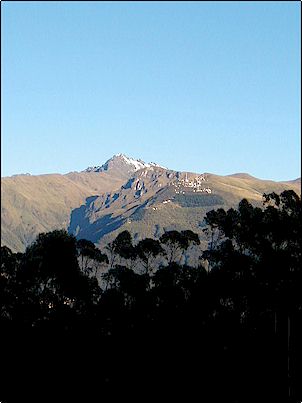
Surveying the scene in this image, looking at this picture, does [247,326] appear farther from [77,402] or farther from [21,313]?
[77,402]

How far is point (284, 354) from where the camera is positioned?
246ft

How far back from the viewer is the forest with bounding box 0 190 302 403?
63.3m

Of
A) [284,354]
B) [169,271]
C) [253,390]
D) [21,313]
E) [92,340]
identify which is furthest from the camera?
[169,271]

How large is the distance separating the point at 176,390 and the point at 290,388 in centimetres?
1127

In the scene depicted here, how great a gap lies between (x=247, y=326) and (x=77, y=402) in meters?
47.7

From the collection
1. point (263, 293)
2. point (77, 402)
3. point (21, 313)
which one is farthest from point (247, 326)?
point (77, 402)

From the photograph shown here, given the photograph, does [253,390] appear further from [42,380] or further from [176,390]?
[42,380]

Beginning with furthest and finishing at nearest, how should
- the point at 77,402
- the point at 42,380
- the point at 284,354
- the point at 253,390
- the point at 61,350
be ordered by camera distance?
the point at 61,350 < the point at 284,354 < the point at 42,380 < the point at 253,390 < the point at 77,402

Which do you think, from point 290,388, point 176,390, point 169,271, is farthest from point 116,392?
point 169,271

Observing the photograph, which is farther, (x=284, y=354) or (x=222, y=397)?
Result: (x=284, y=354)

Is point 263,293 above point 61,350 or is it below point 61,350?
above

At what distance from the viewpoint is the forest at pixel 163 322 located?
63281 mm

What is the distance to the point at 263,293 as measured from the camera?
9919cm

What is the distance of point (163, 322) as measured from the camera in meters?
98.9
